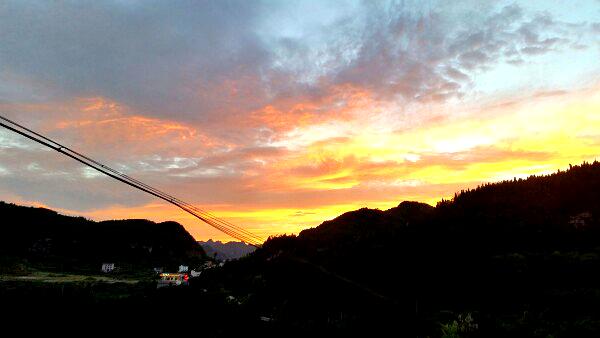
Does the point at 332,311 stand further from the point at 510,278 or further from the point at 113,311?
the point at 113,311

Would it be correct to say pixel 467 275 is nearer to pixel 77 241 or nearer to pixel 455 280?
pixel 455 280

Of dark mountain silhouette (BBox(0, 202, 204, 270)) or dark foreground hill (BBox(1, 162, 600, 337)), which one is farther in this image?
dark mountain silhouette (BBox(0, 202, 204, 270))

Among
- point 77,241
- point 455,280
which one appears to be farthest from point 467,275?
point 77,241

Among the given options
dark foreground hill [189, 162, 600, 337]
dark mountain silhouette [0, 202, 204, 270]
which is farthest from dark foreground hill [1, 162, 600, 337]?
dark mountain silhouette [0, 202, 204, 270]

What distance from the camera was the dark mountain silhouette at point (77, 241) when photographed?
132400mm

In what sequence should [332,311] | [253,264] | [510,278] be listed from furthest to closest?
1. [253,264]
2. [332,311]
3. [510,278]

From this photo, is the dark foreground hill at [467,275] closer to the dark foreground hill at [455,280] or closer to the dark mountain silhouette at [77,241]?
the dark foreground hill at [455,280]

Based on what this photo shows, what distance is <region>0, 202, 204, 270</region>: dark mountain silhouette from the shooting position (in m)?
132

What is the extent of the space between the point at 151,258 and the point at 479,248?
163 m

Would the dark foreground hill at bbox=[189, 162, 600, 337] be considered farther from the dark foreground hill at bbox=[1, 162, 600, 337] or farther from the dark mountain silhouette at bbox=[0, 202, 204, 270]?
the dark mountain silhouette at bbox=[0, 202, 204, 270]

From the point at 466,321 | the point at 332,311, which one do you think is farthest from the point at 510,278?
the point at 332,311

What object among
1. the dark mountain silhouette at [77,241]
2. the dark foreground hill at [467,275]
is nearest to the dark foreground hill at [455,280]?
the dark foreground hill at [467,275]

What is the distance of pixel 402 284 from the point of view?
17.0 m

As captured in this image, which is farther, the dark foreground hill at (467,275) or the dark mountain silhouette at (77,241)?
the dark mountain silhouette at (77,241)
